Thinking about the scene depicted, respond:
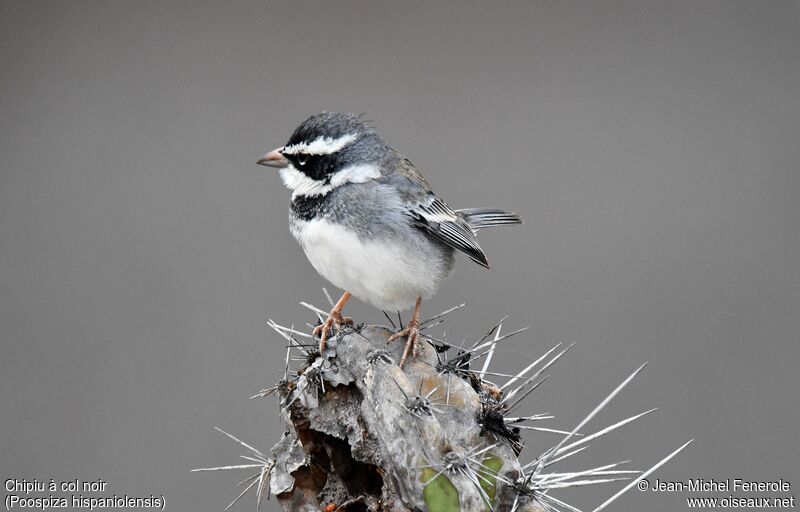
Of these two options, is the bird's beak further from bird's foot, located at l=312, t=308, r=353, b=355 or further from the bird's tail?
the bird's tail

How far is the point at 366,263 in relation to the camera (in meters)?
2.98

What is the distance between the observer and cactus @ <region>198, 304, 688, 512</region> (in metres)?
2.11

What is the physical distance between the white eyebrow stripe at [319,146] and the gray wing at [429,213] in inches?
10.5

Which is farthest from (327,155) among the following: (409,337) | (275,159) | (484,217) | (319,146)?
(484,217)

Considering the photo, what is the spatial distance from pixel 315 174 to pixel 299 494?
1.19 m

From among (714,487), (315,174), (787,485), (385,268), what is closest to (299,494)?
(385,268)

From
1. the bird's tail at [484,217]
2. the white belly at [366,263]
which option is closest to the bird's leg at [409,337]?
the white belly at [366,263]

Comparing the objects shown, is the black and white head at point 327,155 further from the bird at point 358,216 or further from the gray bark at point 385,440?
the gray bark at point 385,440

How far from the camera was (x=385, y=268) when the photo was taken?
9.85 ft

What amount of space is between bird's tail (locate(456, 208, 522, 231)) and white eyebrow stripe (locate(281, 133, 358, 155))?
819mm

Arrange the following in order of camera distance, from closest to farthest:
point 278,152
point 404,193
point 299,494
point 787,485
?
point 299,494 < point 278,152 < point 404,193 < point 787,485

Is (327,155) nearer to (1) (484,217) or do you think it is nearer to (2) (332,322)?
(2) (332,322)

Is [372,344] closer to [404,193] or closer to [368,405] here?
[368,405]

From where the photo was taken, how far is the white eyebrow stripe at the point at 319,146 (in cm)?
290
